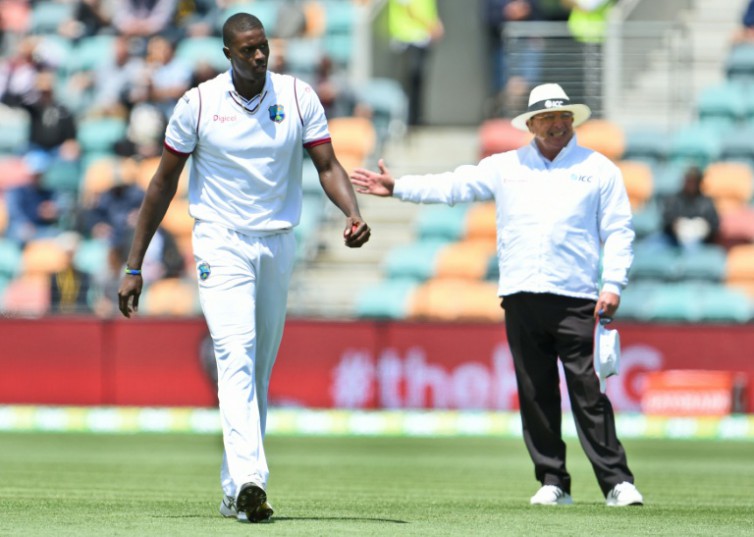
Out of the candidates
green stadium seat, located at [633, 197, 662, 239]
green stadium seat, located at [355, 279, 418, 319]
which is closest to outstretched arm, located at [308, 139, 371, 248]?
green stadium seat, located at [355, 279, 418, 319]

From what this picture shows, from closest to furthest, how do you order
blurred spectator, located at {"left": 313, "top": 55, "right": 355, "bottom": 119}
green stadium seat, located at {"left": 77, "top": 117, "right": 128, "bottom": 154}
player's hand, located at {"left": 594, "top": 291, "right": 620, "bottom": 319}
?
player's hand, located at {"left": 594, "top": 291, "right": 620, "bottom": 319}
blurred spectator, located at {"left": 313, "top": 55, "right": 355, "bottom": 119}
green stadium seat, located at {"left": 77, "top": 117, "right": 128, "bottom": 154}

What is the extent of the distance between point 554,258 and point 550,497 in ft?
3.90

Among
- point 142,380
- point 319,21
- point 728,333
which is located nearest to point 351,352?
point 142,380

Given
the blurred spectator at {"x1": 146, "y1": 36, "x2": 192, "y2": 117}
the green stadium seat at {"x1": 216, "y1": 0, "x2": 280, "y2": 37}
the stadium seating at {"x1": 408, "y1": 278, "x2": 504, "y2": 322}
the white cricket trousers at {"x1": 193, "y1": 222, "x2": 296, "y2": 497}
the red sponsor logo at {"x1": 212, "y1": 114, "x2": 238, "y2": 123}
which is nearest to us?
the white cricket trousers at {"x1": 193, "y1": 222, "x2": 296, "y2": 497}

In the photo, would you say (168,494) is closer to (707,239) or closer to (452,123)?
(707,239)

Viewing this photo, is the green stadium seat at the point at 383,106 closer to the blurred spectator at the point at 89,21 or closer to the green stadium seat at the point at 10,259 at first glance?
the blurred spectator at the point at 89,21

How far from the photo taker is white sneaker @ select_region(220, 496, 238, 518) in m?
7.61

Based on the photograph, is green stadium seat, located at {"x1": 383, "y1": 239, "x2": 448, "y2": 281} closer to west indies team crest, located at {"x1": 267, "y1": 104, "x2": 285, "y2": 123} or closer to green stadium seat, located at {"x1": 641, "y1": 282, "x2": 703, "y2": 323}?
green stadium seat, located at {"x1": 641, "y1": 282, "x2": 703, "y2": 323}

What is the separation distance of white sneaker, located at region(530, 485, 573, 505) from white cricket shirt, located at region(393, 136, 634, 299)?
978mm

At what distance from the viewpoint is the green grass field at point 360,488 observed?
7227 mm

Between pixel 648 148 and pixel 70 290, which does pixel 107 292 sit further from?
pixel 648 148

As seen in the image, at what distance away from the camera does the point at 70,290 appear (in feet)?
56.5

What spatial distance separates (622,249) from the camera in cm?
866

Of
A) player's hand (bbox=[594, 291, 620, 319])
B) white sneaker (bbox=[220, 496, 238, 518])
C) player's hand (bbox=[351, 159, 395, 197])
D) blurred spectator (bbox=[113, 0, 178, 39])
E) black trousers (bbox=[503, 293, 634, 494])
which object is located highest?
blurred spectator (bbox=[113, 0, 178, 39])
